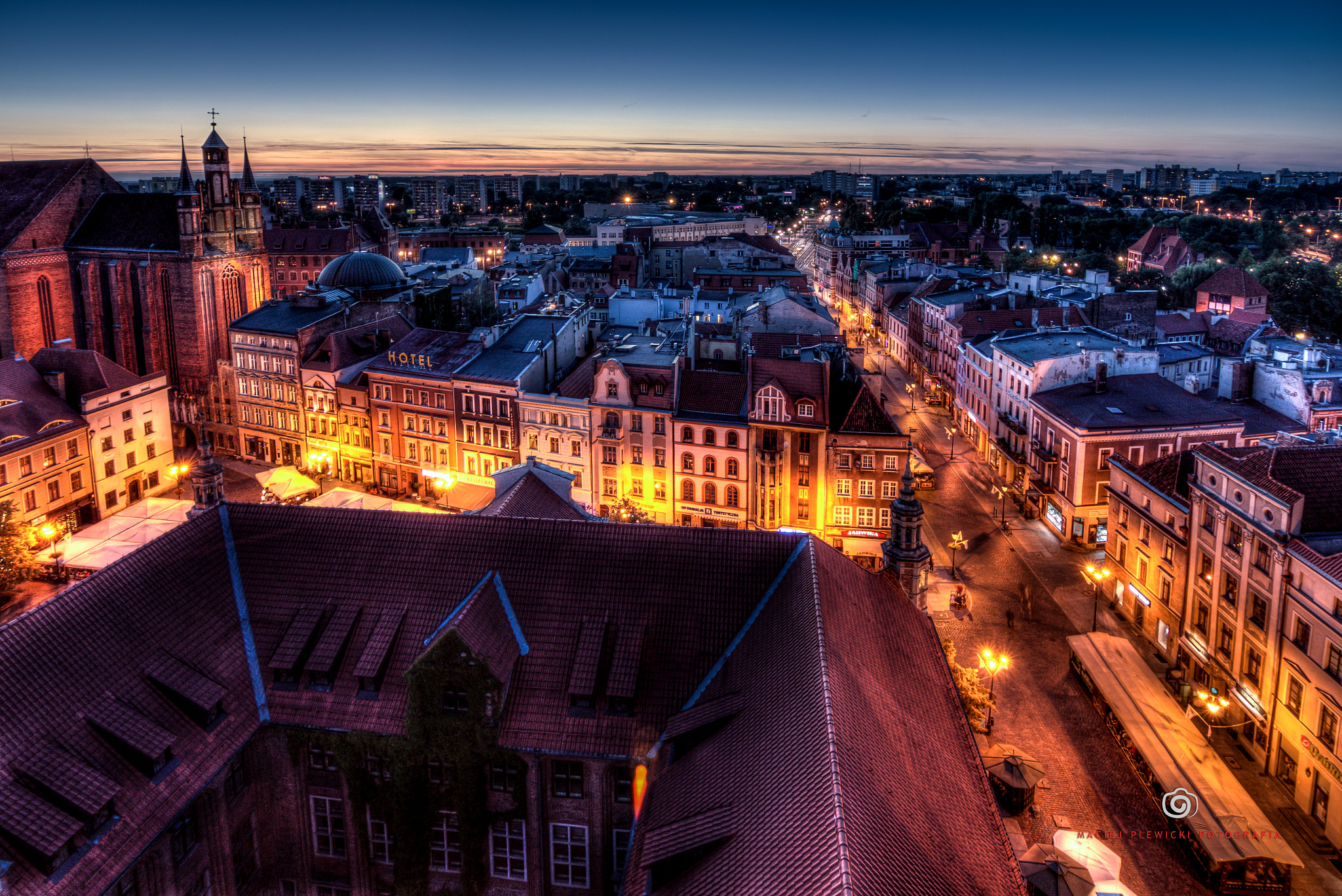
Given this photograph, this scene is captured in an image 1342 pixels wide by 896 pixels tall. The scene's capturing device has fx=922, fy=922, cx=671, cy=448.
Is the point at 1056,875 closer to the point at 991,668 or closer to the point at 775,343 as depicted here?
the point at 991,668

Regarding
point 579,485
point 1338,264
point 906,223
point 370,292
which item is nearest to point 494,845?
point 579,485

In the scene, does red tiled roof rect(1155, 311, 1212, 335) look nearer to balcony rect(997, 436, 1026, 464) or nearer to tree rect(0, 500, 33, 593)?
balcony rect(997, 436, 1026, 464)

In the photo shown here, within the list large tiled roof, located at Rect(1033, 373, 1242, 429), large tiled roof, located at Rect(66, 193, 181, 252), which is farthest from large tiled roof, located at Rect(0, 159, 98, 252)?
large tiled roof, located at Rect(1033, 373, 1242, 429)

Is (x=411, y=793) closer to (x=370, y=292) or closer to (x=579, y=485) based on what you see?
(x=579, y=485)

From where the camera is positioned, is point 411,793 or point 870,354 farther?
point 870,354

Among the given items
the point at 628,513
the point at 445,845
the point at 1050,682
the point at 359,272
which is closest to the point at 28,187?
the point at 359,272

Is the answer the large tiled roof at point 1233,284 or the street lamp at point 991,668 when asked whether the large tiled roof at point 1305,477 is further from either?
the large tiled roof at point 1233,284

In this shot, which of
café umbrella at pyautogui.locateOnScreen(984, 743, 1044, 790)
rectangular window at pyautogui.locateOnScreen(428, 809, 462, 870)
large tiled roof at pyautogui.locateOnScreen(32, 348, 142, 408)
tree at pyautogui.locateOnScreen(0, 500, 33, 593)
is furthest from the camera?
large tiled roof at pyautogui.locateOnScreen(32, 348, 142, 408)
